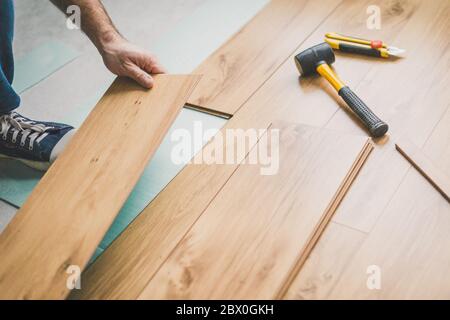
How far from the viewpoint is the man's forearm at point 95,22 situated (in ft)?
4.93

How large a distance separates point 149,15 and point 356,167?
163 cm

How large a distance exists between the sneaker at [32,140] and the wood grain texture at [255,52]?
20.2 inches

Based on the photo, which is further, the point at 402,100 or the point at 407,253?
the point at 402,100

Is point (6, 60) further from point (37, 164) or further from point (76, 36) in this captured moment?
point (76, 36)

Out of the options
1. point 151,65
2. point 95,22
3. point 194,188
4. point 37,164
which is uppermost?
point 95,22

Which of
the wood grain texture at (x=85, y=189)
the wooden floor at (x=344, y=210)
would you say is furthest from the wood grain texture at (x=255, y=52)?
the wood grain texture at (x=85, y=189)

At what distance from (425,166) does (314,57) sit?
1.82 ft

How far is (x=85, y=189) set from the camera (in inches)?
47.9

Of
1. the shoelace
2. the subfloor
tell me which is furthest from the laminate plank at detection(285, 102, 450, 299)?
the subfloor

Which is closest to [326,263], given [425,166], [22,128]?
[425,166]

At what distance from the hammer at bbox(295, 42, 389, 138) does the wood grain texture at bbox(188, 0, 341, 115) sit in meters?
0.15

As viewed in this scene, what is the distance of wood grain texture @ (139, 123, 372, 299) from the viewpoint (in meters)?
1.08
